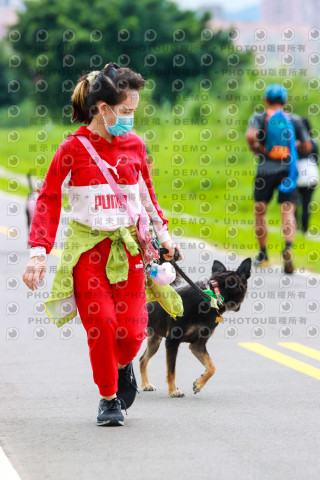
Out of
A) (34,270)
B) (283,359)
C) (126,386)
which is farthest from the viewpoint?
(283,359)

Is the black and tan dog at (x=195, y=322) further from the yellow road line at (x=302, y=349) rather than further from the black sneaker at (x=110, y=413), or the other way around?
the yellow road line at (x=302, y=349)

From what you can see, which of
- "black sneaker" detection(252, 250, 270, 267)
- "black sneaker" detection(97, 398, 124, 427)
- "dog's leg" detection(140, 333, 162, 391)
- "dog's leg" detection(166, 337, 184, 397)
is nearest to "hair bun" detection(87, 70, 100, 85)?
"black sneaker" detection(97, 398, 124, 427)

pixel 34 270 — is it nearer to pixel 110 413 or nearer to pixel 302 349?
pixel 110 413

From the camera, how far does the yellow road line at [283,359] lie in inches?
345

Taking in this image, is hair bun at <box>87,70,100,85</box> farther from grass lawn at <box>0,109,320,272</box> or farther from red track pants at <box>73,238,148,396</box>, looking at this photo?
grass lawn at <box>0,109,320,272</box>

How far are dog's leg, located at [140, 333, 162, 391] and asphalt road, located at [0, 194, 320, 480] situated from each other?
15 centimetres

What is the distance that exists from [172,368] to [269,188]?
7.05 m

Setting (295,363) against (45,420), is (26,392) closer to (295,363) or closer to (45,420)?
(45,420)

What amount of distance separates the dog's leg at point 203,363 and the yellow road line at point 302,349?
64.0 inches

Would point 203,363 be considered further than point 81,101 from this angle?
Yes

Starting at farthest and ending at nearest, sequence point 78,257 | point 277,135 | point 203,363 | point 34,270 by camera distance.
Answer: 1. point 277,135
2. point 203,363
3. point 78,257
4. point 34,270

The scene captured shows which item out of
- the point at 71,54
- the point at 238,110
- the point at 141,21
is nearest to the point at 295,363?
the point at 238,110

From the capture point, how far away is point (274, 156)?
14516 mm

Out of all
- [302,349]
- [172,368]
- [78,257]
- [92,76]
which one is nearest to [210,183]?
[302,349]
